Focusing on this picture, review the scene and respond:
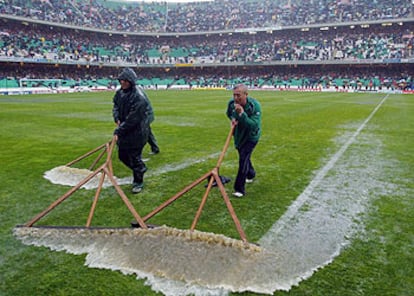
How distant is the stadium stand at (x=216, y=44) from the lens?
4866 cm

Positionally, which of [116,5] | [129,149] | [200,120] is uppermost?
[116,5]

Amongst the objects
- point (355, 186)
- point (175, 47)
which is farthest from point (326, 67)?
point (355, 186)

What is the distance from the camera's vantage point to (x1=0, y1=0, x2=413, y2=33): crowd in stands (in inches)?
2079

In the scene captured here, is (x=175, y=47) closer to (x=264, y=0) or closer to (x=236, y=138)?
(x=264, y=0)

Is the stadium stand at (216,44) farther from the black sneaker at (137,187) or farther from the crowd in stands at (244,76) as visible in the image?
the black sneaker at (137,187)

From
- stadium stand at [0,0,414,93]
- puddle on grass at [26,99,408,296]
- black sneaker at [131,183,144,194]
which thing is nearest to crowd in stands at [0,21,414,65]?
stadium stand at [0,0,414,93]

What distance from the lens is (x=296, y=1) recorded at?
64.6 m

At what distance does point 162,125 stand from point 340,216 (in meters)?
10.4

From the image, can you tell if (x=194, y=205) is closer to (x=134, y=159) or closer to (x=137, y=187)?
(x=137, y=187)

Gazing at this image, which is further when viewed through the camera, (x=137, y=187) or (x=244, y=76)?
(x=244, y=76)

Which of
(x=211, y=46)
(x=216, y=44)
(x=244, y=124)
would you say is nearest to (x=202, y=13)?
(x=216, y=44)

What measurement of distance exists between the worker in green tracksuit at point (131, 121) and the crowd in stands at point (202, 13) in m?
Result: 51.5

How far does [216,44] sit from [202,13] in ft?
32.1

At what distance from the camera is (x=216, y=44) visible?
6312 centimetres
